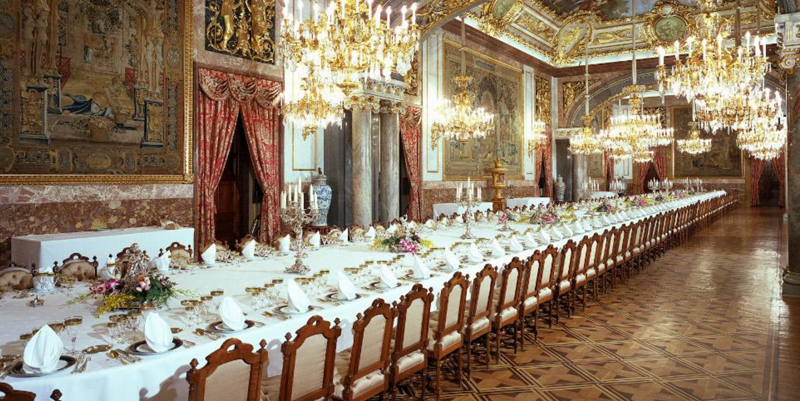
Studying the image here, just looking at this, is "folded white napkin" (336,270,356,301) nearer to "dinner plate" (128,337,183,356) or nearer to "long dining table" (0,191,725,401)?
"long dining table" (0,191,725,401)

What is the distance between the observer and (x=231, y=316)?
8.70ft

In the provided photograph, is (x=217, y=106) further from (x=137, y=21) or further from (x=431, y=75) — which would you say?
(x=431, y=75)

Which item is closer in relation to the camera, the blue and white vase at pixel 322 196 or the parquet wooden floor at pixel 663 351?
the parquet wooden floor at pixel 663 351

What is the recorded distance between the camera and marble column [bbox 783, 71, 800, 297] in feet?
21.7

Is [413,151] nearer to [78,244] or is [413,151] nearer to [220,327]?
[78,244]

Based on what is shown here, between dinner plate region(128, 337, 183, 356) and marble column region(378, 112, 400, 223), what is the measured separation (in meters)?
8.28

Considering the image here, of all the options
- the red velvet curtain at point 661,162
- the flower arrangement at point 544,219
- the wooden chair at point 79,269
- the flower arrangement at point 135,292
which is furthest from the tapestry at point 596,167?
the flower arrangement at point 135,292

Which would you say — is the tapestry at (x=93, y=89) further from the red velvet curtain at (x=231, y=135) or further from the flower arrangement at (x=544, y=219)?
the flower arrangement at (x=544, y=219)

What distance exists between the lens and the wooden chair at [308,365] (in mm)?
2375

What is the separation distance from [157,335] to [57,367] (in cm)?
37

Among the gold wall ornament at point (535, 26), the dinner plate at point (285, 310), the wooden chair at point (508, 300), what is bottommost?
the wooden chair at point (508, 300)

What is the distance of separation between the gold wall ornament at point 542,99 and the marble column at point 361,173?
10214mm

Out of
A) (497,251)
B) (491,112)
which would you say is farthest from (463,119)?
(497,251)

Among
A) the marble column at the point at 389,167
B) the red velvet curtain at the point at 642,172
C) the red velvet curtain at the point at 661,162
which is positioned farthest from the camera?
the red velvet curtain at the point at 642,172
